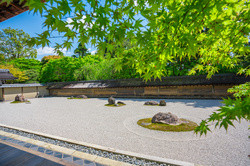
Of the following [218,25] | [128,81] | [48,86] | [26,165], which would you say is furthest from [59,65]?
[218,25]

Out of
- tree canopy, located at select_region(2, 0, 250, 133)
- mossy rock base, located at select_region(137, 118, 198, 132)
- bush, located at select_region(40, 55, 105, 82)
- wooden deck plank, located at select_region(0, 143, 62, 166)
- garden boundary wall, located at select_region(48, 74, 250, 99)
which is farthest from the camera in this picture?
bush, located at select_region(40, 55, 105, 82)

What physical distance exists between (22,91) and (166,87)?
72.5 ft

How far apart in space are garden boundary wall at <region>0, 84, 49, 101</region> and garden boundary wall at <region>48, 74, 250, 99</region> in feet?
Result: 18.3

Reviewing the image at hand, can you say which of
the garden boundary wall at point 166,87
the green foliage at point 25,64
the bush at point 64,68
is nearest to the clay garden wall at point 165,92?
the garden boundary wall at point 166,87

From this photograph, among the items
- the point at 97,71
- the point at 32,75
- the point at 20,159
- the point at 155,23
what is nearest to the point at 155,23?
the point at 155,23

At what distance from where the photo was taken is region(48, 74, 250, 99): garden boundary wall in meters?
12.2

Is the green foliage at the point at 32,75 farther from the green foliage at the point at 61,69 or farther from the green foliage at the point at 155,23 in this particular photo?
the green foliage at the point at 155,23

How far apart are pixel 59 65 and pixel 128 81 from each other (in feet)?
48.1

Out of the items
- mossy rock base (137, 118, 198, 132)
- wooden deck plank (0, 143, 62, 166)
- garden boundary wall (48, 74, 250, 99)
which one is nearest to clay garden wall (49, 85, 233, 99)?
garden boundary wall (48, 74, 250, 99)

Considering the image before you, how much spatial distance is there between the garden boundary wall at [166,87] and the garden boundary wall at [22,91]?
5590mm

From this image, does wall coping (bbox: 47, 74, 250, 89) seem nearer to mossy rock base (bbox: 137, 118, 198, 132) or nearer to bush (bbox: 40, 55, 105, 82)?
bush (bbox: 40, 55, 105, 82)

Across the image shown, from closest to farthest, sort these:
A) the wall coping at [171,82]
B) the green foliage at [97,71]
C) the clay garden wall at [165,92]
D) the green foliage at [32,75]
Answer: the wall coping at [171,82] < the clay garden wall at [165,92] < the green foliage at [97,71] < the green foliage at [32,75]

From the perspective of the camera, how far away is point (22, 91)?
20.7 m

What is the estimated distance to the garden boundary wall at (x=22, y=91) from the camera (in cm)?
1847
